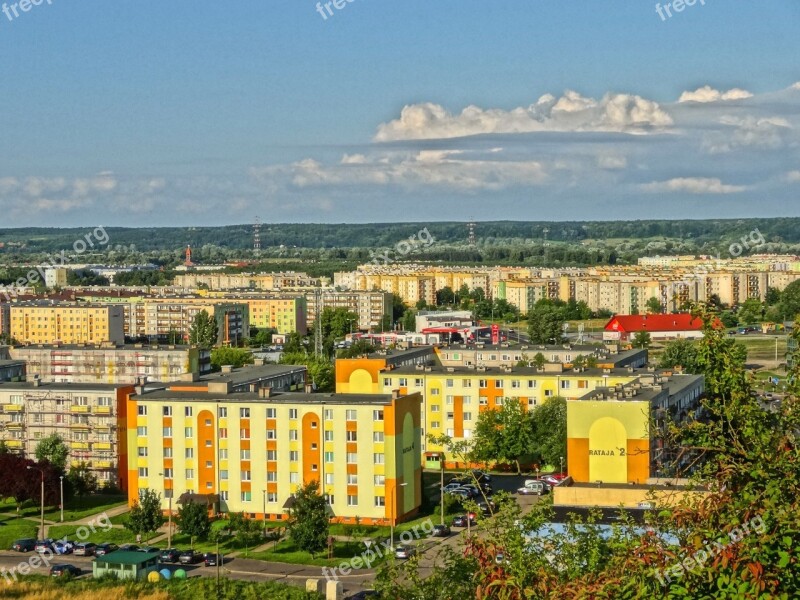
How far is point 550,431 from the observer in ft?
82.8

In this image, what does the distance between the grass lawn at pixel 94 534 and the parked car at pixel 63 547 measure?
1.99 feet

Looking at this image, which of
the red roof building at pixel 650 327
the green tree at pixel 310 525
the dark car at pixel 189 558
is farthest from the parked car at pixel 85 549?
the red roof building at pixel 650 327

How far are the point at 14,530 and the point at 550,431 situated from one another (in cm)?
1034

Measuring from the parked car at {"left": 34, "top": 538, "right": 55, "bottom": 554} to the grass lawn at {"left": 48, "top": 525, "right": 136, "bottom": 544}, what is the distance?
63 centimetres

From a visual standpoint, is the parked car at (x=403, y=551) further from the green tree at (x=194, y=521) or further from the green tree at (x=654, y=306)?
the green tree at (x=654, y=306)

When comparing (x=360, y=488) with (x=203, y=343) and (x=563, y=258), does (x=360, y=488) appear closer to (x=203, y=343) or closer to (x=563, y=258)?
(x=203, y=343)

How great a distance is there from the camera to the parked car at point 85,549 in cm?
1950

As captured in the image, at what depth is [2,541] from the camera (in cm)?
2058

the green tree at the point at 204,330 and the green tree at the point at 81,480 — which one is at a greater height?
the green tree at the point at 204,330

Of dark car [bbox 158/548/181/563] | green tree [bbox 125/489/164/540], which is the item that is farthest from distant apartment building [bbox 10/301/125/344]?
dark car [bbox 158/548/181/563]

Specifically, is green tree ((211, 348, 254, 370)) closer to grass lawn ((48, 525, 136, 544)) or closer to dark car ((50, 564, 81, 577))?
grass lawn ((48, 525, 136, 544))

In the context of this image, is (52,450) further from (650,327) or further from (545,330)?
(650,327)

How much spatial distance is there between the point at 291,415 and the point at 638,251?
127 meters

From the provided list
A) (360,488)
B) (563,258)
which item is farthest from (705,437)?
(563,258)
